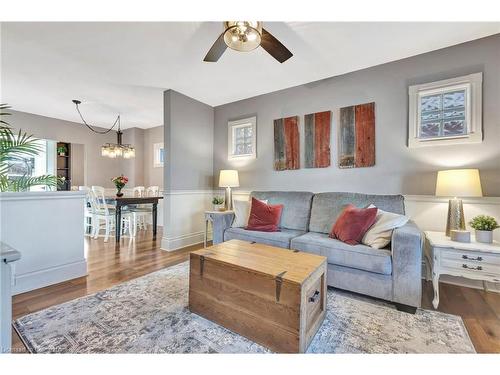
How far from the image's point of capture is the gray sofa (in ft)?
5.91

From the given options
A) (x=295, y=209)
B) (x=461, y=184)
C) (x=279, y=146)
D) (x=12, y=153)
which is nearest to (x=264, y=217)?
(x=295, y=209)

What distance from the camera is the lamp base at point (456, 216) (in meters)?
2.07

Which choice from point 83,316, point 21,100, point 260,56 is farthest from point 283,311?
point 21,100

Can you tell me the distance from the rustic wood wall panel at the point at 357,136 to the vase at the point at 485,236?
3.93 ft

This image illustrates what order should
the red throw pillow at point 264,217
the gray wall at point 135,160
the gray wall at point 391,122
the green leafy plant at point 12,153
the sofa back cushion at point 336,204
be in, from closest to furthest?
the green leafy plant at point 12,153 < the gray wall at point 391,122 < the sofa back cushion at point 336,204 < the red throw pillow at point 264,217 < the gray wall at point 135,160

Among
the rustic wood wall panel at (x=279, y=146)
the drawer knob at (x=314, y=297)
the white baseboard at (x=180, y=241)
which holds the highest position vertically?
the rustic wood wall panel at (x=279, y=146)

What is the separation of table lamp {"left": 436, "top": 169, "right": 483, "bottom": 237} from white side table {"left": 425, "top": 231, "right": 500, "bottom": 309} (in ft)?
0.68

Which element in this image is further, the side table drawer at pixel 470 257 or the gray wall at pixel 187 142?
the gray wall at pixel 187 142

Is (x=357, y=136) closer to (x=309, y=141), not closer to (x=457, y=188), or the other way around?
(x=309, y=141)

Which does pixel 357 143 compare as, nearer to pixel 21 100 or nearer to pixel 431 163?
pixel 431 163

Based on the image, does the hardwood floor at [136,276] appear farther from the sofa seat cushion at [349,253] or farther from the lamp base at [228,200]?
the lamp base at [228,200]

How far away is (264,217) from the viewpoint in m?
2.84

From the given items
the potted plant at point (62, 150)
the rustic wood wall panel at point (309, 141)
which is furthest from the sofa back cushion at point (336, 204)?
the potted plant at point (62, 150)

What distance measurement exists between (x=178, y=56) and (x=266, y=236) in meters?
2.30
